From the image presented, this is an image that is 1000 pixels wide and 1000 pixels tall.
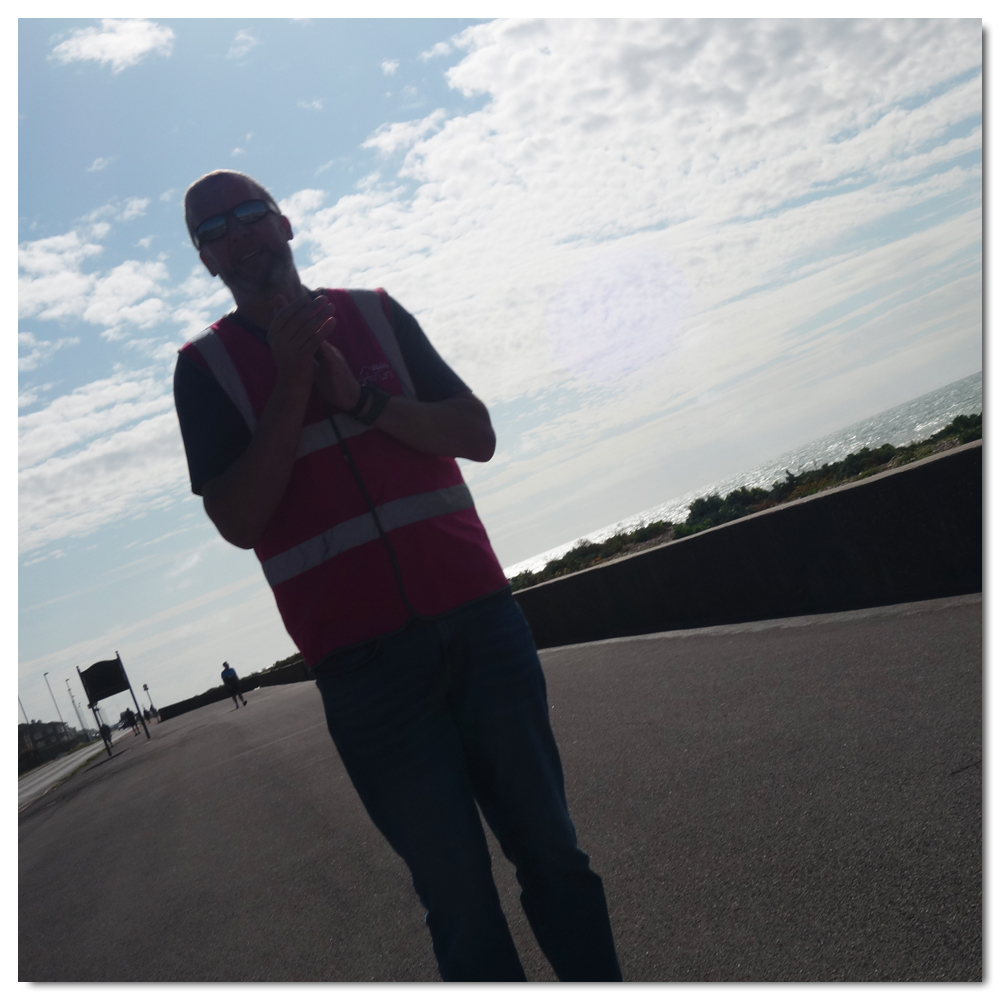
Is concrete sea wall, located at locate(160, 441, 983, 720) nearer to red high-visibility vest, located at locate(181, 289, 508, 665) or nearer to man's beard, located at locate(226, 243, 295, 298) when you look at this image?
red high-visibility vest, located at locate(181, 289, 508, 665)

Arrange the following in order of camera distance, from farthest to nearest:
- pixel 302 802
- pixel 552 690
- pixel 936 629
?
pixel 552 690, pixel 302 802, pixel 936 629

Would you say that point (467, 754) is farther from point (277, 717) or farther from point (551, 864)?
point (277, 717)

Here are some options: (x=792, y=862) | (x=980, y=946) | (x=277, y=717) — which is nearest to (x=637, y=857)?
(x=792, y=862)

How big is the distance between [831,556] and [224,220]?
6078 mm

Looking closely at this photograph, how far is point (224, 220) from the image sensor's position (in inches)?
77.9

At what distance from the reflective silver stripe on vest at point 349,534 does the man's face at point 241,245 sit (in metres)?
0.58

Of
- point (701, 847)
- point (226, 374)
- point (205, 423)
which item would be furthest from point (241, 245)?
point (701, 847)

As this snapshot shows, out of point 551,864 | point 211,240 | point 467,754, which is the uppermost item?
point 211,240

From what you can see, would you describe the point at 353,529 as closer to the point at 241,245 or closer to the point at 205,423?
the point at 205,423

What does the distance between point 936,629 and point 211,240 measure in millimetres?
4791

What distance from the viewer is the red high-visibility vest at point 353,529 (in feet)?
5.99

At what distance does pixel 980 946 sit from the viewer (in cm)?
221

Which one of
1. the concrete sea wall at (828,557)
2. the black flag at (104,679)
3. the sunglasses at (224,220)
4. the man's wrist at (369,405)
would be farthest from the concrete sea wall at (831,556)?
the black flag at (104,679)

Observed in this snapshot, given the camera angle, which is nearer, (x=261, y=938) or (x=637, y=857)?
(x=637, y=857)
